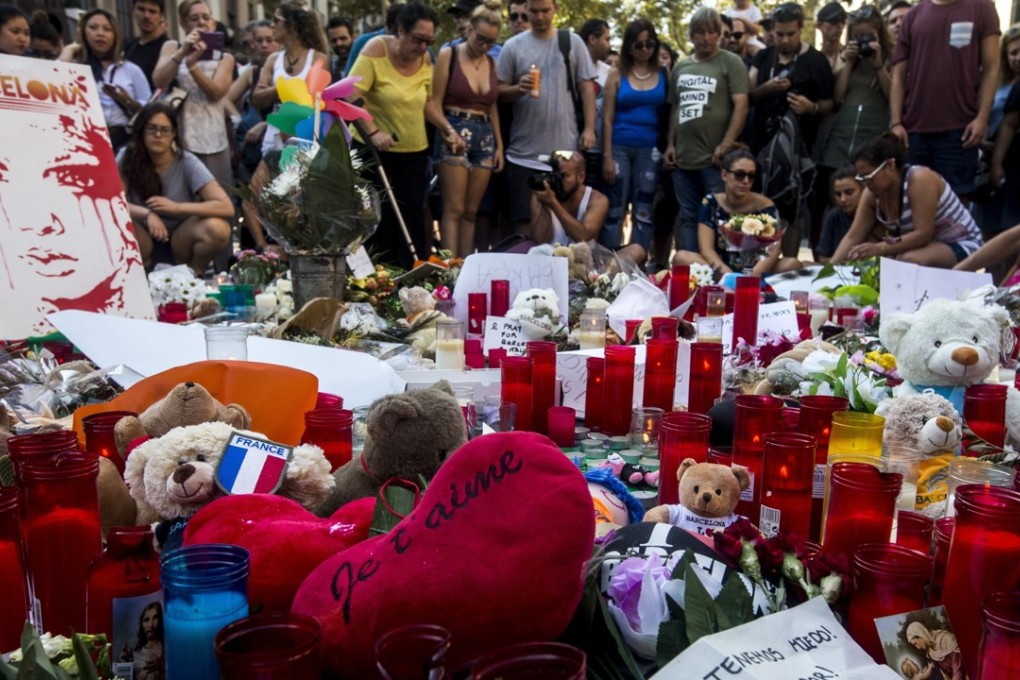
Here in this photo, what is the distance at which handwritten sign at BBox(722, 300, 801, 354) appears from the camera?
259 centimetres

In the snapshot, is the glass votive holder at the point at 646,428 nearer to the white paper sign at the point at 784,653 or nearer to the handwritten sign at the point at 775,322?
the handwritten sign at the point at 775,322

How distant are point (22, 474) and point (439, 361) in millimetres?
1394

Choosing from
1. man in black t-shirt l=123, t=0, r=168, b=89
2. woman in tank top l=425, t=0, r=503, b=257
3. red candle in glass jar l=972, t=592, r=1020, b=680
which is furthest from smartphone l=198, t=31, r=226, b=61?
red candle in glass jar l=972, t=592, r=1020, b=680

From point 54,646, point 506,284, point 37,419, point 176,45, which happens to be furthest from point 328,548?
point 176,45

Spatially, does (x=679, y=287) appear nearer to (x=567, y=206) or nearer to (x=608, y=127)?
(x=567, y=206)

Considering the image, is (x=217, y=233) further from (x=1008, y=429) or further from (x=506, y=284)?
(x=1008, y=429)

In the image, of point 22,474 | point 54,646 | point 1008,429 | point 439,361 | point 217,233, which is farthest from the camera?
point 217,233

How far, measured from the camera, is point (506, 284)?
114 inches

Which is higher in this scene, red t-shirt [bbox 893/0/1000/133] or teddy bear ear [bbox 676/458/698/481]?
red t-shirt [bbox 893/0/1000/133]

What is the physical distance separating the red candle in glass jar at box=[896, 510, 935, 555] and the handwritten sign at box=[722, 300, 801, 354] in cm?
142

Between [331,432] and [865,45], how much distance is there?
5.20 m

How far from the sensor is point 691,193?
19.1 feet

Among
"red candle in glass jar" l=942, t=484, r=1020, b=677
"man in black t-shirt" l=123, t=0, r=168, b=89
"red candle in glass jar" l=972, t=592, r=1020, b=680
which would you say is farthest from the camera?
"man in black t-shirt" l=123, t=0, r=168, b=89

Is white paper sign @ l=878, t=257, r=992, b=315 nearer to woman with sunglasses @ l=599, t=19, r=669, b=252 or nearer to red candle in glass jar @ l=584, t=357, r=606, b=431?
red candle in glass jar @ l=584, t=357, r=606, b=431
